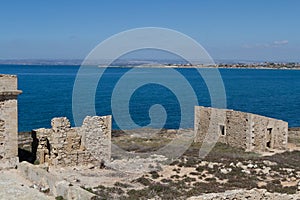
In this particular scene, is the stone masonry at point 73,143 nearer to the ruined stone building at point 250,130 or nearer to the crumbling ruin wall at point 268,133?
the ruined stone building at point 250,130

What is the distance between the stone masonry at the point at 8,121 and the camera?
1946 cm

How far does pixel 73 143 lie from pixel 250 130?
42.0 ft

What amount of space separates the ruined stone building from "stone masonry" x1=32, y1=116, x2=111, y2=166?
1101cm

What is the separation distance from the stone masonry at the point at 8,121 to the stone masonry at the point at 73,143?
4.53 feet

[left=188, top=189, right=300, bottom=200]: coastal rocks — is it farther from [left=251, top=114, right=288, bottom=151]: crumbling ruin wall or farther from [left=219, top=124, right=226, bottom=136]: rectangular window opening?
[left=219, top=124, right=226, bottom=136]: rectangular window opening

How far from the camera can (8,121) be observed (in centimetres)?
1966

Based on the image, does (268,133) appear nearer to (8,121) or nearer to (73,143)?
(73,143)

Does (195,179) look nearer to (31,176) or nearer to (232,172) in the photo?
(232,172)

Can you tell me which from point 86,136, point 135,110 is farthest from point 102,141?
point 135,110

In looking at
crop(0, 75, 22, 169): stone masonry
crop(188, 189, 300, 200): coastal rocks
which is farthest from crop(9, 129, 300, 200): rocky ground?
crop(0, 75, 22, 169): stone masonry

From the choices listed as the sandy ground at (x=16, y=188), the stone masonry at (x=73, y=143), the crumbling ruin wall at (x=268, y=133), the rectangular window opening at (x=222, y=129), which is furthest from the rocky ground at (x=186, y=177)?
the rectangular window opening at (x=222, y=129)

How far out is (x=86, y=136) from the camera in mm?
21172

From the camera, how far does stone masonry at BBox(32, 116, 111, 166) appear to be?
20.4 meters

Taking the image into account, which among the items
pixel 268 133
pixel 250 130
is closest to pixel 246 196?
pixel 250 130
